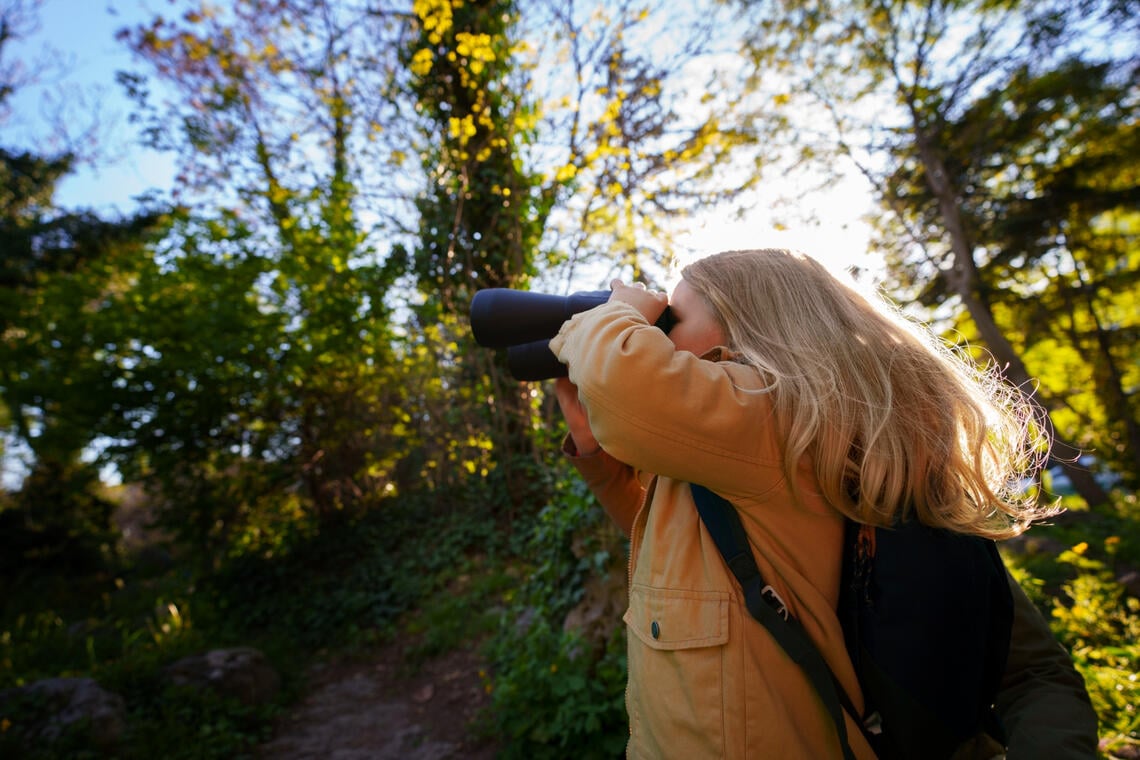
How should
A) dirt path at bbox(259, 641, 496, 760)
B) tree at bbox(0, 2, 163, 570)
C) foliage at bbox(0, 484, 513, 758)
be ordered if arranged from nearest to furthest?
1. dirt path at bbox(259, 641, 496, 760)
2. foliage at bbox(0, 484, 513, 758)
3. tree at bbox(0, 2, 163, 570)

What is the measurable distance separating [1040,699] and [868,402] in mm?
621

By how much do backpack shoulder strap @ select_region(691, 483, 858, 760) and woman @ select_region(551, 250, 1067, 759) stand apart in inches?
0.9

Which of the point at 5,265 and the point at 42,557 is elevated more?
the point at 5,265

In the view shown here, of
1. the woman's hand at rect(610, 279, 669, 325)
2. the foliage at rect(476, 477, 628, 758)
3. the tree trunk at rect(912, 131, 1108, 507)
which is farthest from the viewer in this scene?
the tree trunk at rect(912, 131, 1108, 507)

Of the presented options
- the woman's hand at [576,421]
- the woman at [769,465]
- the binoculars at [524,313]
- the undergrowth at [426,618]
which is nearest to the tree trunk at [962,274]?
the undergrowth at [426,618]

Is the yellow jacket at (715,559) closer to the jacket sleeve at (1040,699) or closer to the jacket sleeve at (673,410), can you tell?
the jacket sleeve at (673,410)

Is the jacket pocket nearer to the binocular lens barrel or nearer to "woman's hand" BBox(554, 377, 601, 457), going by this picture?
"woman's hand" BBox(554, 377, 601, 457)

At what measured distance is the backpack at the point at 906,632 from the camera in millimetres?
863

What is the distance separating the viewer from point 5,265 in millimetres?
9734

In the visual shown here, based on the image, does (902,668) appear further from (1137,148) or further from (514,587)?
(1137,148)

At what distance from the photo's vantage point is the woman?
87cm

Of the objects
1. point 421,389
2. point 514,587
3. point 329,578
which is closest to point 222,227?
point 421,389

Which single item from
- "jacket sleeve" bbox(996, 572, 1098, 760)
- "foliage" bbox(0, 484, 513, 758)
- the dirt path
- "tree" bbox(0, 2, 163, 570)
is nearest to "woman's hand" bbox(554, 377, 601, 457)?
"jacket sleeve" bbox(996, 572, 1098, 760)

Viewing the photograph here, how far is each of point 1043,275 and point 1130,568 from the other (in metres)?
7.78
